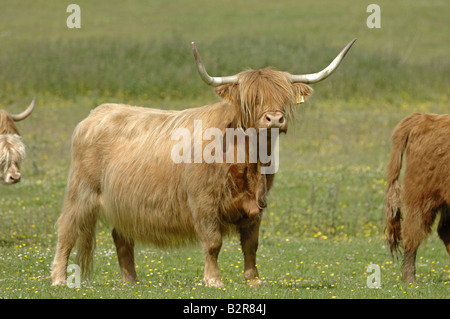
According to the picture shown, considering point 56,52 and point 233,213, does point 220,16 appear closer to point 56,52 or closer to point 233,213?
point 56,52

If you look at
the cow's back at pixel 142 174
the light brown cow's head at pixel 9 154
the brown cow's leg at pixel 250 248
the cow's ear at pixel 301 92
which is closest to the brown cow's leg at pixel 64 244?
the cow's back at pixel 142 174

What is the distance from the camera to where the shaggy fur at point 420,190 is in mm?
8477

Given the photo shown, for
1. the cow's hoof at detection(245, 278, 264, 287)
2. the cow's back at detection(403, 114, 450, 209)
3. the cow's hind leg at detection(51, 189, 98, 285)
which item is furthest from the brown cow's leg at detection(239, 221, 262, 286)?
the cow's back at detection(403, 114, 450, 209)

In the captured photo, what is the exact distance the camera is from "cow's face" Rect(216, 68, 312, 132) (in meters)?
6.99

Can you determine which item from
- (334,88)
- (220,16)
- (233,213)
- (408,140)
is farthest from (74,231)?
(220,16)

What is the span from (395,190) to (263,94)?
2.60 meters

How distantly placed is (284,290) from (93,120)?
292cm

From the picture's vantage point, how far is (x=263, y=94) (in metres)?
7.09

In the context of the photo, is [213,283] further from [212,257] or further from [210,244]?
[210,244]

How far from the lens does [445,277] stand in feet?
29.8

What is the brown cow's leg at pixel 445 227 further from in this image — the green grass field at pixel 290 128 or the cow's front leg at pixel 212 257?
the cow's front leg at pixel 212 257

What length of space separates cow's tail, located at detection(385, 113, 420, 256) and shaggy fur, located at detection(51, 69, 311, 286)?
1.98 meters

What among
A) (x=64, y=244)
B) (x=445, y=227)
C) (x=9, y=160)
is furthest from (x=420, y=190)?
(x=9, y=160)

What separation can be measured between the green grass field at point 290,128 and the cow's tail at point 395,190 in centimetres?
52
